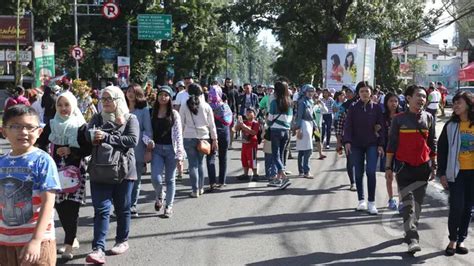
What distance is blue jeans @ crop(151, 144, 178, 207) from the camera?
7730mm

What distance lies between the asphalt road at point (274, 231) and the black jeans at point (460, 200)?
0.35 metres

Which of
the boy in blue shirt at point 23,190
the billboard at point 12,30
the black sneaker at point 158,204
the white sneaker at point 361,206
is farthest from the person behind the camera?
the billboard at point 12,30

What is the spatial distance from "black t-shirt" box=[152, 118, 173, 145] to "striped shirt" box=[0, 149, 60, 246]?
158 inches

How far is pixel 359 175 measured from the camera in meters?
8.03

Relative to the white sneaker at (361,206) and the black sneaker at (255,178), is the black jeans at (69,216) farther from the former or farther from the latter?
the black sneaker at (255,178)

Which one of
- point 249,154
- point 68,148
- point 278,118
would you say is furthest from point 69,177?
point 249,154

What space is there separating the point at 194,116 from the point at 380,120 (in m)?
2.87

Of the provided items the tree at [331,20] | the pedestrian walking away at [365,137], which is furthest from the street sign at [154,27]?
the pedestrian walking away at [365,137]

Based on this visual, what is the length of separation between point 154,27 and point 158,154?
2818 cm

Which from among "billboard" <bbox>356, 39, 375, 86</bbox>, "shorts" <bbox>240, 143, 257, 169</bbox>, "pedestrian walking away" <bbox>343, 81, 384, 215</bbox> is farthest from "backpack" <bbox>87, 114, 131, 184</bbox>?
"billboard" <bbox>356, 39, 375, 86</bbox>

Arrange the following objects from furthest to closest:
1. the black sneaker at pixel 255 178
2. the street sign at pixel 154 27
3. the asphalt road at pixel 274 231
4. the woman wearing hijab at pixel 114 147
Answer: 1. the street sign at pixel 154 27
2. the black sneaker at pixel 255 178
3. the asphalt road at pixel 274 231
4. the woman wearing hijab at pixel 114 147

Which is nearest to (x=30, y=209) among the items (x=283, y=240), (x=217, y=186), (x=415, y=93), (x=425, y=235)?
(x=283, y=240)

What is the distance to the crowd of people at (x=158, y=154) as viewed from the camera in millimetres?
3664

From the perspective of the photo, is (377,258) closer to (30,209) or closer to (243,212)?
(243,212)
